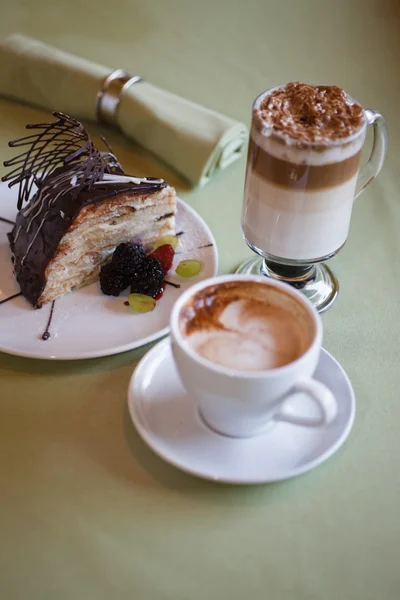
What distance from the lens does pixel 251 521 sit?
3.55 feet

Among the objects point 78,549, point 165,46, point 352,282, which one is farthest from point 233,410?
point 165,46

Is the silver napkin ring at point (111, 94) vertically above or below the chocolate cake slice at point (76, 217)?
above

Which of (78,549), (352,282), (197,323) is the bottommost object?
(78,549)

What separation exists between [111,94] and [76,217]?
589mm

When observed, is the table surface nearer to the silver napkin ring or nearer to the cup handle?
the cup handle

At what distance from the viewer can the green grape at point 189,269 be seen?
152cm

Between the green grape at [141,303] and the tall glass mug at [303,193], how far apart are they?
0.84ft

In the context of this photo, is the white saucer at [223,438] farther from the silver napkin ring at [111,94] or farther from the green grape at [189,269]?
the silver napkin ring at [111,94]

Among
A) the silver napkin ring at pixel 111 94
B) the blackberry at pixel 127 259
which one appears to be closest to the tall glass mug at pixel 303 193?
the blackberry at pixel 127 259

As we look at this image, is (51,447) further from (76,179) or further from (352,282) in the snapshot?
(352,282)

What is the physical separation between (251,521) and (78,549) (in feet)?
0.89

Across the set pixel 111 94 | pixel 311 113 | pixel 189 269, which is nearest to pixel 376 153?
pixel 311 113

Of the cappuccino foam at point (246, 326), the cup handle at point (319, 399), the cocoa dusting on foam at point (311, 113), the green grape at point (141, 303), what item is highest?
the cocoa dusting on foam at point (311, 113)

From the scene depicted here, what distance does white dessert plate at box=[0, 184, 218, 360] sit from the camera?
133 centimetres
